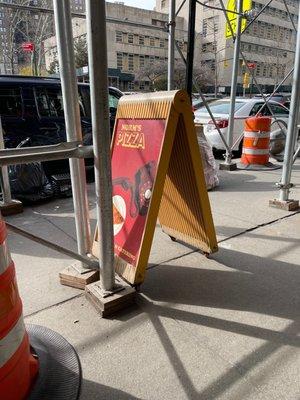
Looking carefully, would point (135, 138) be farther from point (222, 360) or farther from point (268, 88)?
point (268, 88)

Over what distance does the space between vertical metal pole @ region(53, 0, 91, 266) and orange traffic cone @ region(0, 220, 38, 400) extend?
3.44ft

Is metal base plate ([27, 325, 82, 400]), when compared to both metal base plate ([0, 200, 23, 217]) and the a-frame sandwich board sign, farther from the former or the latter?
metal base plate ([0, 200, 23, 217])

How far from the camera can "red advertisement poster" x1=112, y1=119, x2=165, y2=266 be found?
8.64 feet

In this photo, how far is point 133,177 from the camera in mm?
2832

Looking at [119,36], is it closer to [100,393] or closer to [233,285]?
[233,285]

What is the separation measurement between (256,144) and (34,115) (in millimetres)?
4396

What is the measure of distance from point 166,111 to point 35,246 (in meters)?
2.04

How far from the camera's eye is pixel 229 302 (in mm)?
2691

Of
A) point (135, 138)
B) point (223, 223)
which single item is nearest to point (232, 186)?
point (223, 223)

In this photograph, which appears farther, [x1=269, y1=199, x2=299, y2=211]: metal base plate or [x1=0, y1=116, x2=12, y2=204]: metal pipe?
[x1=269, y1=199, x2=299, y2=211]: metal base plate

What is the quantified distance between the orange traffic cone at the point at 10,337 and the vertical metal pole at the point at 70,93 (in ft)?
3.44

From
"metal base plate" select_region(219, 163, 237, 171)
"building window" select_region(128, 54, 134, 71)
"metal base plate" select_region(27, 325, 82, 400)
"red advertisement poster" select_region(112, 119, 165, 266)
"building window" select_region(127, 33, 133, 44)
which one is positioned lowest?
"metal base plate" select_region(219, 163, 237, 171)

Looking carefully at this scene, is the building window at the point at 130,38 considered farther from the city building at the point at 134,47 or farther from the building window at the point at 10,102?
the building window at the point at 10,102

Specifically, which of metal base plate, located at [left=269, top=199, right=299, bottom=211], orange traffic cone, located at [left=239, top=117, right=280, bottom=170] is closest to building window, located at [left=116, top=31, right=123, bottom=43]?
orange traffic cone, located at [left=239, top=117, right=280, bottom=170]
